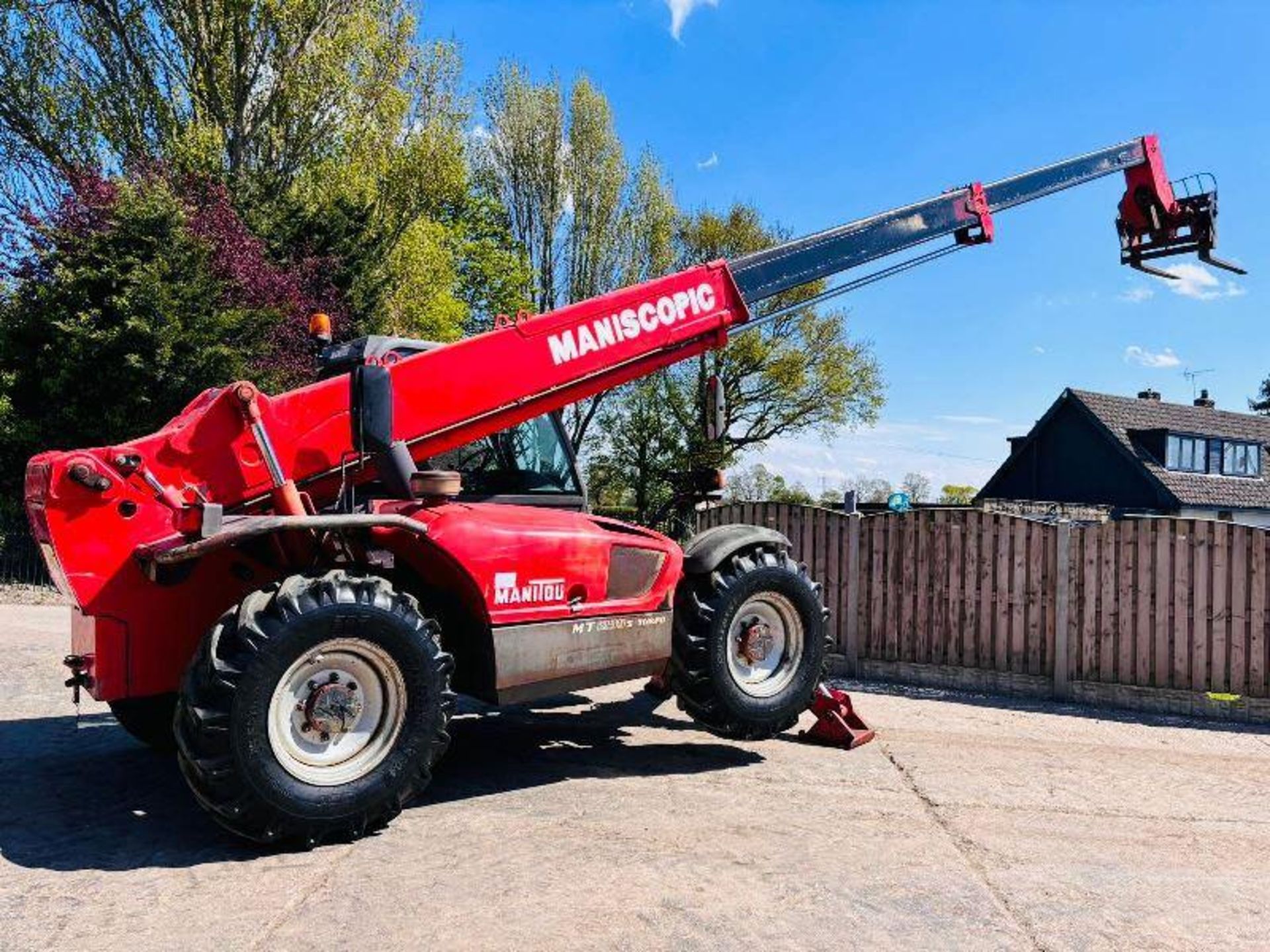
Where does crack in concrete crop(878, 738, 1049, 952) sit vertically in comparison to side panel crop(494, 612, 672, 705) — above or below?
below

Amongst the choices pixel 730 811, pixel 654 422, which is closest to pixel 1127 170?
pixel 730 811

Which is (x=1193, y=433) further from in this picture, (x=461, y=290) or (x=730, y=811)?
(x=730, y=811)

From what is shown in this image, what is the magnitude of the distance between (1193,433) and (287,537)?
122 ft

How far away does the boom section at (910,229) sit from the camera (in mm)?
6562

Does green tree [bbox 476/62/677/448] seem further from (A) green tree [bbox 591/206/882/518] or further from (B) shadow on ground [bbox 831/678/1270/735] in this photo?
(B) shadow on ground [bbox 831/678/1270/735]

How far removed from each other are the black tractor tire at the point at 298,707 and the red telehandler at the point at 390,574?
1 centimetres

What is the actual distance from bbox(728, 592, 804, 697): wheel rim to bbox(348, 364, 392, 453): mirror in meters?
2.47

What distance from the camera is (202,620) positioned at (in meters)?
4.64

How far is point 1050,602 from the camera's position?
8609mm

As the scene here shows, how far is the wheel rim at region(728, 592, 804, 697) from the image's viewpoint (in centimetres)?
575

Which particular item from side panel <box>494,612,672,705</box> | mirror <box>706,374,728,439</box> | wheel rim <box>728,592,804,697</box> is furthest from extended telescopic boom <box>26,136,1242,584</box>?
wheel rim <box>728,592,804,697</box>

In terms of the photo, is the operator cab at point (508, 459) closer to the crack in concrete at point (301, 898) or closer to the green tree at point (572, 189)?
the crack in concrete at point (301, 898)

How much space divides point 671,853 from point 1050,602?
5.86 m

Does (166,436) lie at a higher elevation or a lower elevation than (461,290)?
lower
